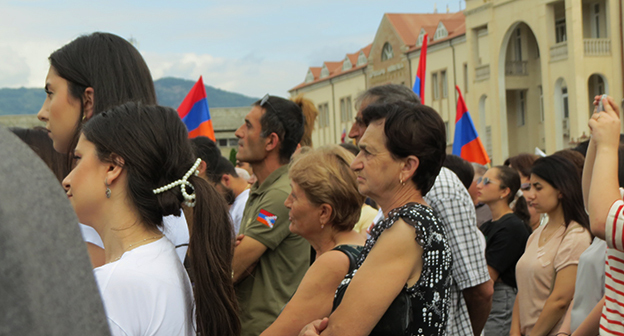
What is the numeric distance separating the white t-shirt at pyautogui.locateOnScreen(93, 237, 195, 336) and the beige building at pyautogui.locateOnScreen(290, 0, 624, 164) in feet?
77.5

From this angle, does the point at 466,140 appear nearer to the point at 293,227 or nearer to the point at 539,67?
the point at 293,227

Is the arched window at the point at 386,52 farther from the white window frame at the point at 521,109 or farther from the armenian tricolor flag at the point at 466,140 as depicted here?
the armenian tricolor flag at the point at 466,140

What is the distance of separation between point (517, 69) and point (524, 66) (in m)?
0.37

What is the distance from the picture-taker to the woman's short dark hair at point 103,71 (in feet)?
9.59

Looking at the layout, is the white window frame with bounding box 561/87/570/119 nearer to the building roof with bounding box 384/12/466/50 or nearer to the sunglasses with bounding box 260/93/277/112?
the building roof with bounding box 384/12/466/50

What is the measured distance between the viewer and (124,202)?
2.25 metres

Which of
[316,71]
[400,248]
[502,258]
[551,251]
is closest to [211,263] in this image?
[400,248]

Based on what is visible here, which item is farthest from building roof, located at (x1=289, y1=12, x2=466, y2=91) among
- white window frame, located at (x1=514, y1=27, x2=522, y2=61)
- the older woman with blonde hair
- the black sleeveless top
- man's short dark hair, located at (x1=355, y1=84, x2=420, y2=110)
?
the black sleeveless top

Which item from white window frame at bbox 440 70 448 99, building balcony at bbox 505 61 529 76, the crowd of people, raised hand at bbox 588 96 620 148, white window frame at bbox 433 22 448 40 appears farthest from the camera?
white window frame at bbox 433 22 448 40

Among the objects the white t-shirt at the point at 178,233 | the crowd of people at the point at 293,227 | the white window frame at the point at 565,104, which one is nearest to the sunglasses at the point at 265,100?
the crowd of people at the point at 293,227

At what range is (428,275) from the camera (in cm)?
256

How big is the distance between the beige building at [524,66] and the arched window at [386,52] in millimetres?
1744

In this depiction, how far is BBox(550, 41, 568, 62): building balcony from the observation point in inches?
1185

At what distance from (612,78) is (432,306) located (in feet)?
97.0
